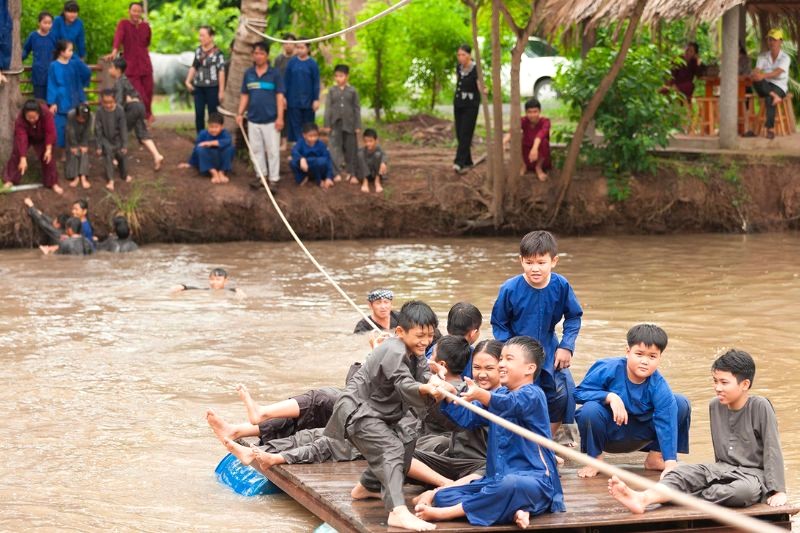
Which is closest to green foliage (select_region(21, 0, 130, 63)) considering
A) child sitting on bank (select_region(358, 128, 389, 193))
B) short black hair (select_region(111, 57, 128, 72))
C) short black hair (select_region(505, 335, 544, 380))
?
short black hair (select_region(111, 57, 128, 72))

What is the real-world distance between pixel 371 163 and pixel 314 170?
76cm

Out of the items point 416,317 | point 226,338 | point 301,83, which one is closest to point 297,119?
point 301,83

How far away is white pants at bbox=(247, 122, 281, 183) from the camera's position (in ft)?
56.5

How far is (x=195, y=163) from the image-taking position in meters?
17.8

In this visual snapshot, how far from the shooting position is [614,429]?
723cm

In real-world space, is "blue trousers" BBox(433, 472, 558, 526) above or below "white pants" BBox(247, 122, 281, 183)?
below

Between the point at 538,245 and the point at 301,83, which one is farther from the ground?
the point at 301,83

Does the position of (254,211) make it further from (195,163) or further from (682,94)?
(682,94)

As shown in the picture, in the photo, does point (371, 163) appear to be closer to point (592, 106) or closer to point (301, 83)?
point (301, 83)

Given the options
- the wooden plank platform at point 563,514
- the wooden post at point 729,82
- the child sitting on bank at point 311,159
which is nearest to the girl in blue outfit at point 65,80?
the child sitting on bank at point 311,159

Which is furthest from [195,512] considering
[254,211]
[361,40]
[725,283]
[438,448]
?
[361,40]

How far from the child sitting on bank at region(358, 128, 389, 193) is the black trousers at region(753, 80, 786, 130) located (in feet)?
16.8

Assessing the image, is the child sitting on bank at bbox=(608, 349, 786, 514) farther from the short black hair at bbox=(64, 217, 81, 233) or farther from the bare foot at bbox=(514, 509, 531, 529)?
the short black hair at bbox=(64, 217, 81, 233)

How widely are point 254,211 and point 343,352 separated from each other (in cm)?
654
